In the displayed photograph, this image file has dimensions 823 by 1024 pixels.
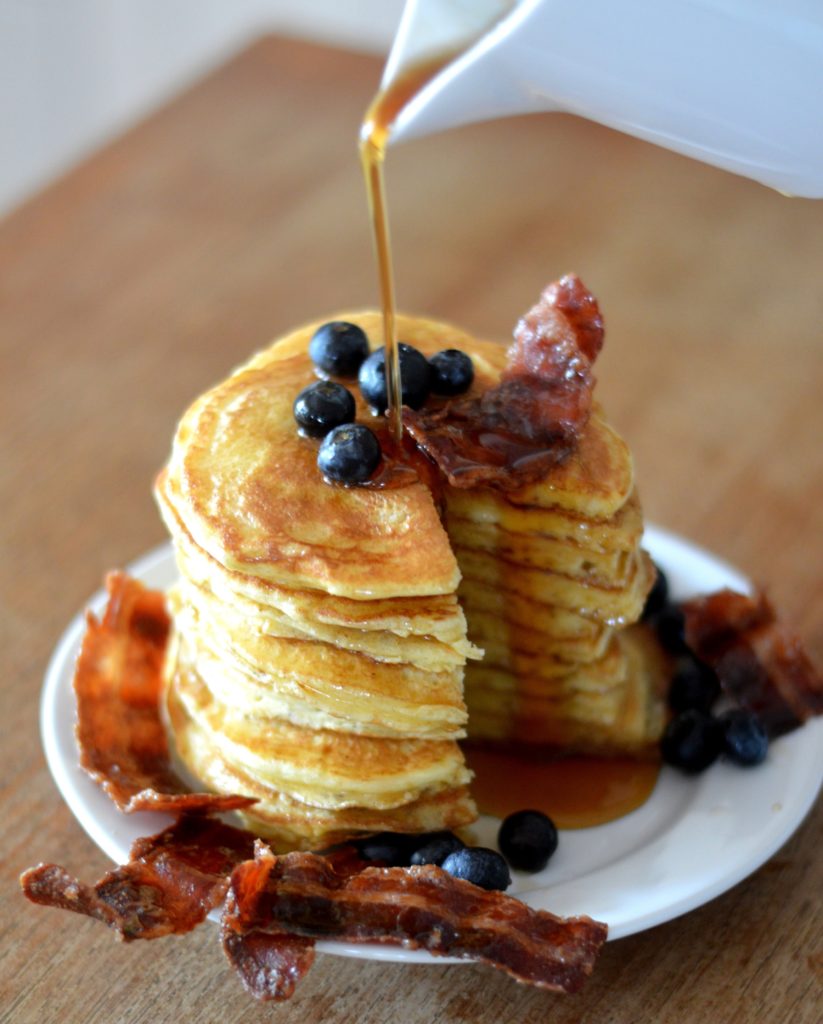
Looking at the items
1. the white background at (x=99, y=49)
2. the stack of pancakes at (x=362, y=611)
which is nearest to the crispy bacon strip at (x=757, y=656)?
the stack of pancakes at (x=362, y=611)

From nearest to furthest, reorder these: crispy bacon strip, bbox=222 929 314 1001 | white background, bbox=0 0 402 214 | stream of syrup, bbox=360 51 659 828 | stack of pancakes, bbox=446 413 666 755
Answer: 1. crispy bacon strip, bbox=222 929 314 1001
2. stream of syrup, bbox=360 51 659 828
3. stack of pancakes, bbox=446 413 666 755
4. white background, bbox=0 0 402 214

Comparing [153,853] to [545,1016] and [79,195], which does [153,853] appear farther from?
[79,195]

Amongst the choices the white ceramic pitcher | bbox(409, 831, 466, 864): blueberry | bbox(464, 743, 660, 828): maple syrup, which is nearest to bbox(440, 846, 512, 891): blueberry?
bbox(409, 831, 466, 864): blueberry

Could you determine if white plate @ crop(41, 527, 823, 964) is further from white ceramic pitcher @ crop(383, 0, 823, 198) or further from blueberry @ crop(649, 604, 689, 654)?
white ceramic pitcher @ crop(383, 0, 823, 198)

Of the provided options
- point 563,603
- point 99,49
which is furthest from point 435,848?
point 99,49

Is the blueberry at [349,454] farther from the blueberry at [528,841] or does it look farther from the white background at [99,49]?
the white background at [99,49]

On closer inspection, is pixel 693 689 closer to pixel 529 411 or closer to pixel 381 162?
pixel 529 411
